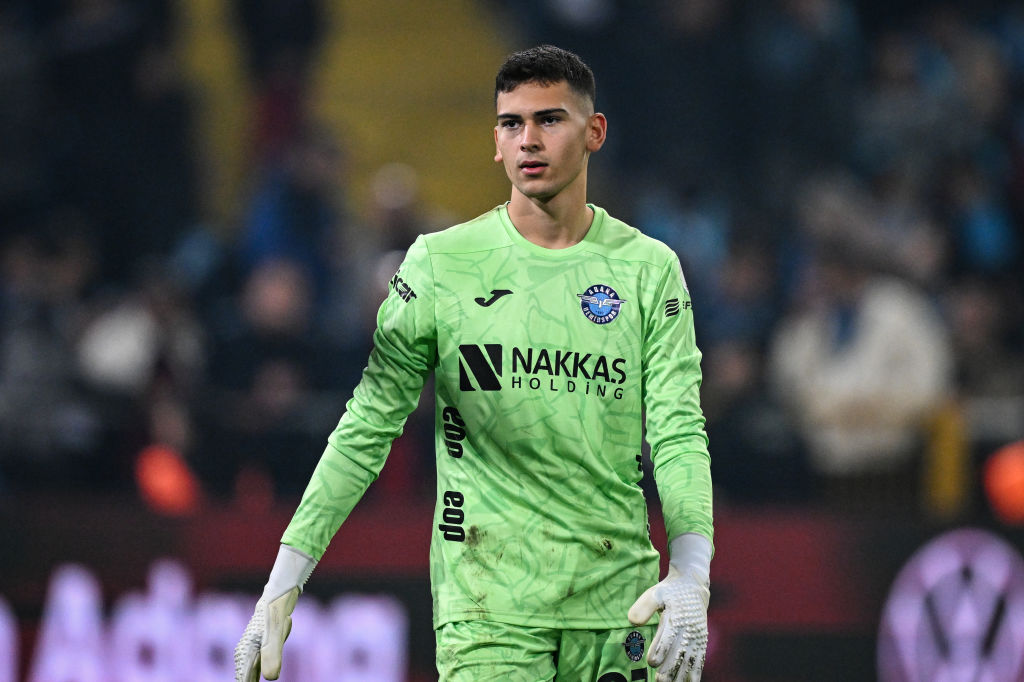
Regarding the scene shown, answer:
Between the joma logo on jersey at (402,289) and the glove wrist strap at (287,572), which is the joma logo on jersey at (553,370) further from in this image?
the glove wrist strap at (287,572)

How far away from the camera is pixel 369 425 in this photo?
12.1 feet

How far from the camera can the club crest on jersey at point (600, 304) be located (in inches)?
145

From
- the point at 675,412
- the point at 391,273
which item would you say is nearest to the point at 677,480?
the point at 675,412

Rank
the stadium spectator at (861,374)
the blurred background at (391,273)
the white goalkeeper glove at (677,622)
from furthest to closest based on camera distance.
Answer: the stadium spectator at (861,374), the blurred background at (391,273), the white goalkeeper glove at (677,622)

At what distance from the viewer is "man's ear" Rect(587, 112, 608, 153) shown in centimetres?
375

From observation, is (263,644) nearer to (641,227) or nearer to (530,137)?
(530,137)

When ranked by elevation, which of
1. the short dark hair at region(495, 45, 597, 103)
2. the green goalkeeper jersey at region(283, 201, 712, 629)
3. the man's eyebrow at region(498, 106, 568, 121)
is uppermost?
the short dark hair at region(495, 45, 597, 103)

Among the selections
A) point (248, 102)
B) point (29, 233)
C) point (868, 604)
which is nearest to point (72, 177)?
point (29, 233)

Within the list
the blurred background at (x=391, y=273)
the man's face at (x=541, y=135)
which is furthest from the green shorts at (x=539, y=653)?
the blurred background at (x=391, y=273)

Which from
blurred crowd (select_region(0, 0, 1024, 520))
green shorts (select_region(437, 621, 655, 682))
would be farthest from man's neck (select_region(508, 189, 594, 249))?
blurred crowd (select_region(0, 0, 1024, 520))

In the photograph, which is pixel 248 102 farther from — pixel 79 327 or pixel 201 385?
pixel 201 385

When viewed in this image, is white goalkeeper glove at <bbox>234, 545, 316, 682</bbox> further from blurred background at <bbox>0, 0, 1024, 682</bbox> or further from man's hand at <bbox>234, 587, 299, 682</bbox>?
blurred background at <bbox>0, 0, 1024, 682</bbox>

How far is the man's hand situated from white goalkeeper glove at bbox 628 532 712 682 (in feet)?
2.92

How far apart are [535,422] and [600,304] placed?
34cm
